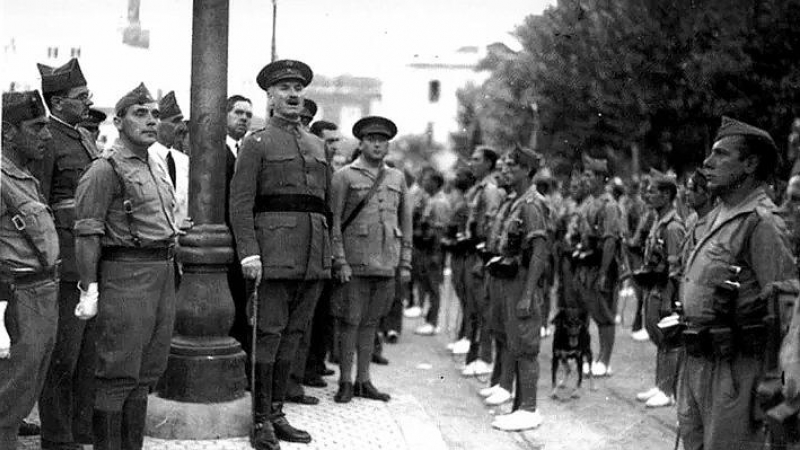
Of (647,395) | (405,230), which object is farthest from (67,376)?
(647,395)

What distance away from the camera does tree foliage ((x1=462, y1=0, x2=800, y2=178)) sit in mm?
11180

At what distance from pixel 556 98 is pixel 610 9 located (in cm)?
311

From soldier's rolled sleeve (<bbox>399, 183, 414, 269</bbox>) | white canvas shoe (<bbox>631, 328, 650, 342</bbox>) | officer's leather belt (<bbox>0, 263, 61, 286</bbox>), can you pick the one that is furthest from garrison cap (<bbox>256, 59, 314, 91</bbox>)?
white canvas shoe (<bbox>631, 328, 650, 342</bbox>)

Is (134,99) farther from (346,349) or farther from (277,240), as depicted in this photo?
(346,349)

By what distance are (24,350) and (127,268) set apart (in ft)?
2.48

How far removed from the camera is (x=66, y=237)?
19.6 feet

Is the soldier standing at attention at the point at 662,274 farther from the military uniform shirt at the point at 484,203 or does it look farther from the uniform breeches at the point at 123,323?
the uniform breeches at the point at 123,323

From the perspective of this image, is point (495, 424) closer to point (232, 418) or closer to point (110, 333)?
point (232, 418)

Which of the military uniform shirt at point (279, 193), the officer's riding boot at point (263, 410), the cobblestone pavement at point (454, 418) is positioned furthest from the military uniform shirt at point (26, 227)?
the officer's riding boot at point (263, 410)

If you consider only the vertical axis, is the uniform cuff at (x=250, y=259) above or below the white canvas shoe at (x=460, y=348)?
above

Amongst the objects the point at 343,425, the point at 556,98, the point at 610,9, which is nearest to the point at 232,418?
the point at 343,425

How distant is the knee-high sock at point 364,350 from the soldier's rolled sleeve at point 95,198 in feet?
11.1

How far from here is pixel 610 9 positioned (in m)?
11.9

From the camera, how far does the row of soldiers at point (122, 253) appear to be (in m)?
4.83
